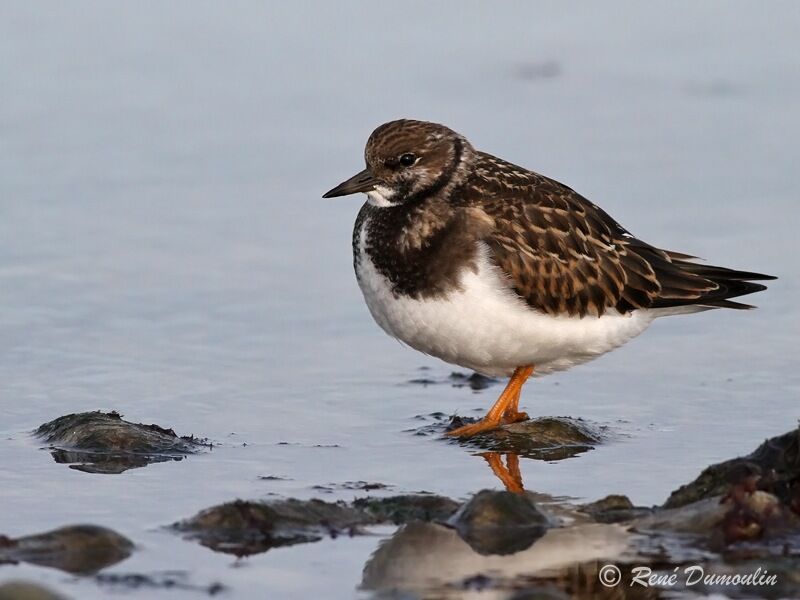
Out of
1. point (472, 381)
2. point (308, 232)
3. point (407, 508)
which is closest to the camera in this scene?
point (407, 508)

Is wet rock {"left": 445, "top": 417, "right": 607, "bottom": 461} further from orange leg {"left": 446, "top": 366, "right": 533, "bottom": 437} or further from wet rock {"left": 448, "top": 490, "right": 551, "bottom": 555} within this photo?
wet rock {"left": 448, "top": 490, "right": 551, "bottom": 555}

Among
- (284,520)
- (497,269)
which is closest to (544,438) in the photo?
(497,269)

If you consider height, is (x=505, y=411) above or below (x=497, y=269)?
below

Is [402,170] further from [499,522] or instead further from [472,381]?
[499,522]

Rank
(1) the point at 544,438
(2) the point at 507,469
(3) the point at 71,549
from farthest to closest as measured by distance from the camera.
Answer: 1. (1) the point at 544,438
2. (2) the point at 507,469
3. (3) the point at 71,549

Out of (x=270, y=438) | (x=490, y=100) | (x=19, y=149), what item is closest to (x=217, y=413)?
(x=270, y=438)

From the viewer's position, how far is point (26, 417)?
23.4ft

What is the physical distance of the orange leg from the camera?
279 inches

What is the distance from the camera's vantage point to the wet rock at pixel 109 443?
6488 millimetres

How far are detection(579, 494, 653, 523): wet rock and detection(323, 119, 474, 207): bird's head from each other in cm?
183

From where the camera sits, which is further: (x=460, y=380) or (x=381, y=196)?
(x=460, y=380)

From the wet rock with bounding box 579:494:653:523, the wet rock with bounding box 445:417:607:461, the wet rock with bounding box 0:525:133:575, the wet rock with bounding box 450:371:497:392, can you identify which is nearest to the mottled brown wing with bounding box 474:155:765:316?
the wet rock with bounding box 445:417:607:461

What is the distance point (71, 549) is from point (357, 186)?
8.33 feet

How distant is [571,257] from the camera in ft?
23.8
